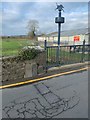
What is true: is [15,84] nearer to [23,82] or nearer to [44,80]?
[23,82]

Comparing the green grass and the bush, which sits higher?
the green grass

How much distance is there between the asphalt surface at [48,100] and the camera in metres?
3.63

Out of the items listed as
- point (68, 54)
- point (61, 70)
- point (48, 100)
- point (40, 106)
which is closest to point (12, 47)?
point (68, 54)

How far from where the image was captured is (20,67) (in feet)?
19.8

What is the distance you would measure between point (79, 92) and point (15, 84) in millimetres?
2075

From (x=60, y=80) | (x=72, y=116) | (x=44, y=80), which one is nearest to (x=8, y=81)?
(x=44, y=80)

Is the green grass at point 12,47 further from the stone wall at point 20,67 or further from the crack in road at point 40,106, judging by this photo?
the crack in road at point 40,106

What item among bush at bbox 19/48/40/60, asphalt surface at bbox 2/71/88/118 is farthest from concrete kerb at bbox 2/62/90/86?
bush at bbox 19/48/40/60

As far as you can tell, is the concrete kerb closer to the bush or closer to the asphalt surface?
the asphalt surface

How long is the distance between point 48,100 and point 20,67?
7.14 feet

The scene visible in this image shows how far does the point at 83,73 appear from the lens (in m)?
6.88

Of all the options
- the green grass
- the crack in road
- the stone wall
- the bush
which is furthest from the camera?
the green grass

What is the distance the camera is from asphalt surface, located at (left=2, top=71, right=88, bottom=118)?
11.9 feet

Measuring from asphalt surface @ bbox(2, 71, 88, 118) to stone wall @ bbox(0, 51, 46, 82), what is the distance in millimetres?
809
